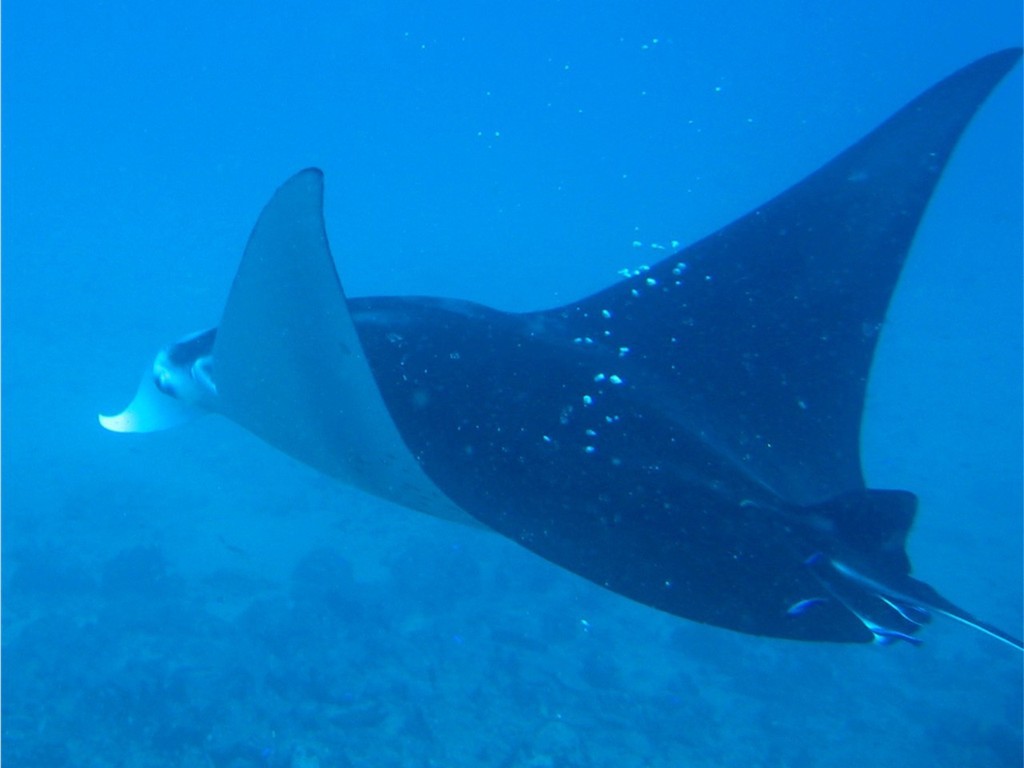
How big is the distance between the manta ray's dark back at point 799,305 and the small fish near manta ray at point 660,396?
0.04ft

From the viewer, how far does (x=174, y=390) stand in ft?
12.3

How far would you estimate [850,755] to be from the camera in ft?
26.8

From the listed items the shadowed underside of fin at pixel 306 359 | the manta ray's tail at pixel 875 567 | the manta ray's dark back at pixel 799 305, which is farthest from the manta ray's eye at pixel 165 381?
the manta ray's tail at pixel 875 567

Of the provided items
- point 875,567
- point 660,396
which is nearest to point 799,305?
point 660,396

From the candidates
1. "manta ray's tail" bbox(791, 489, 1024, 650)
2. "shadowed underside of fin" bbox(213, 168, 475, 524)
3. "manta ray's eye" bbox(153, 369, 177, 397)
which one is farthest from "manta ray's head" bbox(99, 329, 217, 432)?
"manta ray's tail" bbox(791, 489, 1024, 650)

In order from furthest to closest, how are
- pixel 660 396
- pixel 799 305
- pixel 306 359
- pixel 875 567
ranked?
pixel 799 305, pixel 660 396, pixel 306 359, pixel 875 567

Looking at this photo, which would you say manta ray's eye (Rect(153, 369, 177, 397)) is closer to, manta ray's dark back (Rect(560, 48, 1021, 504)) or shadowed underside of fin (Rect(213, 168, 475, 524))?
shadowed underside of fin (Rect(213, 168, 475, 524))

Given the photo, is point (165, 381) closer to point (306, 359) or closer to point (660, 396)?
point (306, 359)

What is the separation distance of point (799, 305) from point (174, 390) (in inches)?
129

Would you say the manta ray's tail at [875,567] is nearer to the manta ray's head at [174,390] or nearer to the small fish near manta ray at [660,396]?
the small fish near manta ray at [660,396]

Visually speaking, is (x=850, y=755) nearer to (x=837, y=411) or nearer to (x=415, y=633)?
(x=415, y=633)

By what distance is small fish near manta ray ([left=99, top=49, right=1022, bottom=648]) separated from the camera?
248 cm

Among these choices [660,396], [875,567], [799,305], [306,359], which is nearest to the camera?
[875,567]

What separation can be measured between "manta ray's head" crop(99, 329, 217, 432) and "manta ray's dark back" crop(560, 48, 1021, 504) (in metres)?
1.94
